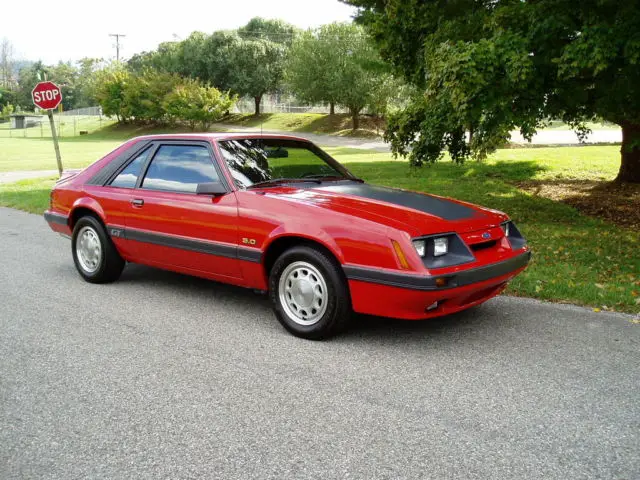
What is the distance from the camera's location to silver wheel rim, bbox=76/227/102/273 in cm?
632

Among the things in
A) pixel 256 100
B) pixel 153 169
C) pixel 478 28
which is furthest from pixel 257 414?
pixel 256 100

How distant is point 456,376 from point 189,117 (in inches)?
1972

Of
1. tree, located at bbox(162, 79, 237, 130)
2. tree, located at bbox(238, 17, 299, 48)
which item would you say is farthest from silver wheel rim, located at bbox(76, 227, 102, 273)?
tree, located at bbox(238, 17, 299, 48)

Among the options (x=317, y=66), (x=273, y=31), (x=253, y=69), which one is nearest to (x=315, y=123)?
(x=317, y=66)

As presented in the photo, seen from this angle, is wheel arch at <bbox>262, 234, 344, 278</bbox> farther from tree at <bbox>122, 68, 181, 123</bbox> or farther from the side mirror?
tree at <bbox>122, 68, 181, 123</bbox>

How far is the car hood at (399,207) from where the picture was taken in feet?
14.5

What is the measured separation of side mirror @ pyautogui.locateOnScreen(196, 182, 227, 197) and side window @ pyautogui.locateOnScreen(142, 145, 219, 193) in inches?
7.4

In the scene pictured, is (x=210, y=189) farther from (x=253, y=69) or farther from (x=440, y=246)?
(x=253, y=69)

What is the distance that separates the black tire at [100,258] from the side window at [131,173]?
49cm

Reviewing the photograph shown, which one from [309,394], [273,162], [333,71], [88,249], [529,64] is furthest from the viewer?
[333,71]

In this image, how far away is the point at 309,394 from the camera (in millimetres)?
3693

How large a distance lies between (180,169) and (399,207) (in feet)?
6.85

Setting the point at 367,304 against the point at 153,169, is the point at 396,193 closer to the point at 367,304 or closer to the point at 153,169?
the point at 367,304

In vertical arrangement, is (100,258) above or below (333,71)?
below
